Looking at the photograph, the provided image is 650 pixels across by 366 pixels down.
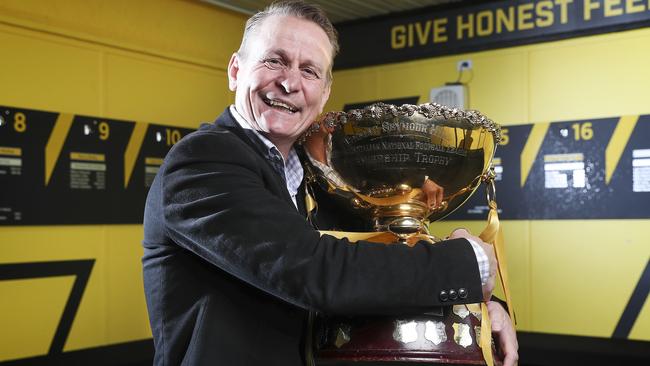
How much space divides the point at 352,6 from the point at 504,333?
4.70 metres

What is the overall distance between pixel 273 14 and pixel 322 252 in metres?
0.48

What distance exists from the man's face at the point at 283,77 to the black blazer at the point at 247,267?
0.09 meters

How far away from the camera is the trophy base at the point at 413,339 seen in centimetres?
108

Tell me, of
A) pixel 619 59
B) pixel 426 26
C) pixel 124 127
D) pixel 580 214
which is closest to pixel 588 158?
pixel 580 214

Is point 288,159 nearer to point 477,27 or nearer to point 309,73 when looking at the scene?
point 309,73

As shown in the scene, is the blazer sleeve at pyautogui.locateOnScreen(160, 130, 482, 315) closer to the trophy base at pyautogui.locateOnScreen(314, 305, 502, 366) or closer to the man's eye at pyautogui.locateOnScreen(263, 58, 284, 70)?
the trophy base at pyautogui.locateOnScreen(314, 305, 502, 366)

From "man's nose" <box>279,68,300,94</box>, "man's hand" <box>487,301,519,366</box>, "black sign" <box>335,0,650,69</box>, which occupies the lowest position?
"man's hand" <box>487,301,519,366</box>

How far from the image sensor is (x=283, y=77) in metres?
1.26

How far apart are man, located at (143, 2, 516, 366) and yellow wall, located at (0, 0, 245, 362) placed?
11.3 feet

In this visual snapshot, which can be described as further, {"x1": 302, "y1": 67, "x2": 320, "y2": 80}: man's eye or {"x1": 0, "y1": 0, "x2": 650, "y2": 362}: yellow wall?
{"x1": 0, "y1": 0, "x2": 650, "y2": 362}: yellow wall

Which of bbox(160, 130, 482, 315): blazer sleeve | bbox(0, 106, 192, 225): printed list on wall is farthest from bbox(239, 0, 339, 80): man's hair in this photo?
bbox(0, 106, 192, 225): printed list on wall

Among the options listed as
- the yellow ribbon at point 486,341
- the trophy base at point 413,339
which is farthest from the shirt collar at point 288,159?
the yellow ribbon at point 486,341

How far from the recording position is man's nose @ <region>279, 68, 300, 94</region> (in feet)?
4.11

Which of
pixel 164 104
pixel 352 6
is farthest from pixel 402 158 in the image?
pixel 352 6
